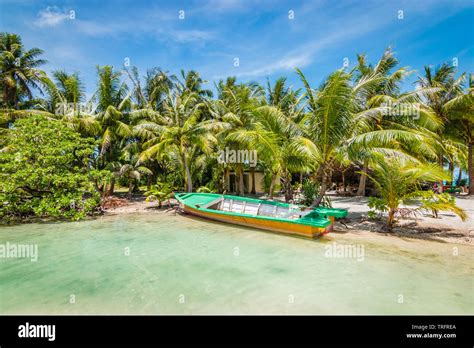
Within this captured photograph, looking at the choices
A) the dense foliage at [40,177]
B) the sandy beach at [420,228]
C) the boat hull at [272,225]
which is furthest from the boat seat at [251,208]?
the dense foliage at [40,177]

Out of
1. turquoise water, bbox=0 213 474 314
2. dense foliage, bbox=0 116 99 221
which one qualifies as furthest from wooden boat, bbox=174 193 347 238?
dense foliage, bbox=0 116 99 221

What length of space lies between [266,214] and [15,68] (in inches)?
932

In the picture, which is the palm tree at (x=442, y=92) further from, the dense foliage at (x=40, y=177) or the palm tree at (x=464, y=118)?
the dense foliage at (x=40, y=177)

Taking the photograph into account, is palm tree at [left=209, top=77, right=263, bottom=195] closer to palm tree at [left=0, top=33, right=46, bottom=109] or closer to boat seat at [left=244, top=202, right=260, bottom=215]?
boat seat at [left=244, top=202, right=260, bottom=215]

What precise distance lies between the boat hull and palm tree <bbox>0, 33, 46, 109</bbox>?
19391 millimetres

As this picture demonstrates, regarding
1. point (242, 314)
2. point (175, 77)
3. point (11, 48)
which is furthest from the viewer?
point (175, 77)

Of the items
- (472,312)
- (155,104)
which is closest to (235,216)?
(472,312)

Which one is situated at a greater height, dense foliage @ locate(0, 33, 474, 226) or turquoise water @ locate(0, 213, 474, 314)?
dense foliage @ locate(0, 33, 474, 226)

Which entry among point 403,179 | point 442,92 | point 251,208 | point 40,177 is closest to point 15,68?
point 40,177

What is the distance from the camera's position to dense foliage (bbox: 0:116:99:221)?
425 inches

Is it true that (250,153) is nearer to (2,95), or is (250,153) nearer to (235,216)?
(235,216)

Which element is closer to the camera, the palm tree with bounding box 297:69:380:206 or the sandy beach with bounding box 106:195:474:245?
the sandy beach with bounding box 106:195:474:245
